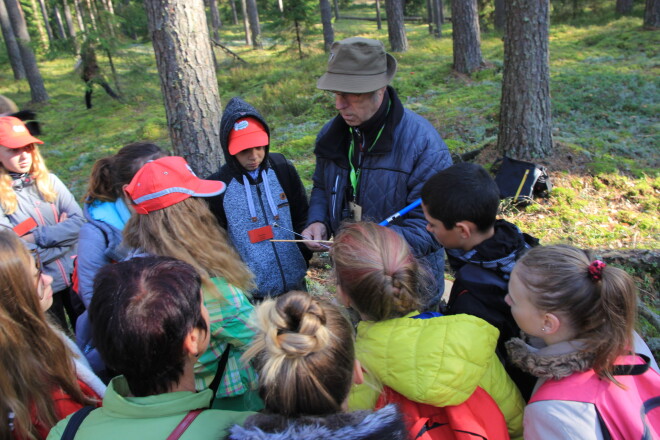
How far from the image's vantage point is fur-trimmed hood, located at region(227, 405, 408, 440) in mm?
1167

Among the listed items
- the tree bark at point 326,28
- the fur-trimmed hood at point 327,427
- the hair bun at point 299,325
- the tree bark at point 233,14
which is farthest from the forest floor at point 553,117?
the tree bark at point 233,14

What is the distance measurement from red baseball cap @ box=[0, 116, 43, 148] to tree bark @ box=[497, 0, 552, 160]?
19.3 ft

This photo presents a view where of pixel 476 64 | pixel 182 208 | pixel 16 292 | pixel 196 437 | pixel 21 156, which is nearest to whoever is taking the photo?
pixel 196 437

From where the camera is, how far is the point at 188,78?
3.88 metres

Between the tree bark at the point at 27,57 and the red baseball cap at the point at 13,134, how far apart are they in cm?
1896

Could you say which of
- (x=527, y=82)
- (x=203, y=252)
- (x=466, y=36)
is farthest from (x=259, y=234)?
(x=466, y=36)

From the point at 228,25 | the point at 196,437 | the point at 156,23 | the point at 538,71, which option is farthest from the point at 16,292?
the point at 228,25

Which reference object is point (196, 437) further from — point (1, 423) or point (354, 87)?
point (354, 87)

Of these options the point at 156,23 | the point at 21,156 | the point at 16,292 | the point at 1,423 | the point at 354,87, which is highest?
the point at 156,23

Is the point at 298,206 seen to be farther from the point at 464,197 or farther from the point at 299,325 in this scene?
the point at 299,325

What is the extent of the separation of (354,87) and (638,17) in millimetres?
19966

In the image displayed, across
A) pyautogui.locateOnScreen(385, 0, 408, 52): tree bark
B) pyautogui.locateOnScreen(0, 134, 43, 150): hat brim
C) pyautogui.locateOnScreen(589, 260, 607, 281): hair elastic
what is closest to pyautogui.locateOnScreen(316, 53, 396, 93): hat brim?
pyautogui.locateOnScreen(589, 260, 607, 281): hair elastic

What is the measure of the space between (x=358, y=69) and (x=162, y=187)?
1.36 meters

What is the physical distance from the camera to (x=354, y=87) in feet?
8.30
